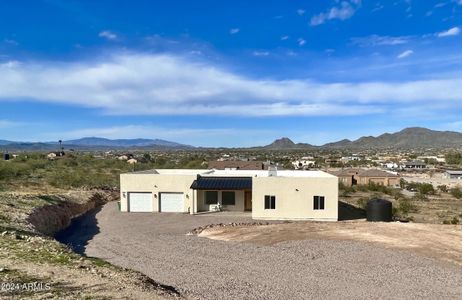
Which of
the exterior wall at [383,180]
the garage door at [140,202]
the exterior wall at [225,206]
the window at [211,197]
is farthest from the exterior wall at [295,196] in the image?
the exterior wall at [383,180]

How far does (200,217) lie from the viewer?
32406 millimetres

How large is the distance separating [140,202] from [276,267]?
19541mm

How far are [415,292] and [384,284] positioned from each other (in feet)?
3.89

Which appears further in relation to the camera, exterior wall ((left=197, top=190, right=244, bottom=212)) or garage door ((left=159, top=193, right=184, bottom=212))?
garage door ((left=159, top=193, right=184, bottom=212))

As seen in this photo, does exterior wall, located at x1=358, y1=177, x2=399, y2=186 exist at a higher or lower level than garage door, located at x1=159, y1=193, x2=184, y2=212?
lower

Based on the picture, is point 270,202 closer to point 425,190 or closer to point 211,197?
point 211,197

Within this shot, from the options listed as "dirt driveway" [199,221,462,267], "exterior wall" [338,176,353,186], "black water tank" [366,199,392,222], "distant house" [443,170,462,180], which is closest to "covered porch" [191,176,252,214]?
"dirt driveway" [199,221,462,267]

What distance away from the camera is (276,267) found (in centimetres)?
1850

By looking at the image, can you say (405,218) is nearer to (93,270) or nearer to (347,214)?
(347,214)

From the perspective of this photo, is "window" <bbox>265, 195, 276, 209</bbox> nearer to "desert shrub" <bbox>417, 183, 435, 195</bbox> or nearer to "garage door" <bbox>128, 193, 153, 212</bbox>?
"garage door" <bbox>128, 193, 153, 212</bbox>

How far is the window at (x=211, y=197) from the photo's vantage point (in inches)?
1385

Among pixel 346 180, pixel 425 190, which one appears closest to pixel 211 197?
pixel 425 190

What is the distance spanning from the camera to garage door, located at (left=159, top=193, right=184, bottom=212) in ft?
116

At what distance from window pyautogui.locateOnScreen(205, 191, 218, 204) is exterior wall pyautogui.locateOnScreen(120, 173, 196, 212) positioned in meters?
1.33
